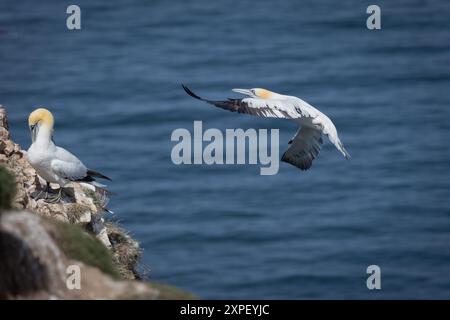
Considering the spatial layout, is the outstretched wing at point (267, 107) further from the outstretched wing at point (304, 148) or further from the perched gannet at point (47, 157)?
the perched gannet at point (47, 157)

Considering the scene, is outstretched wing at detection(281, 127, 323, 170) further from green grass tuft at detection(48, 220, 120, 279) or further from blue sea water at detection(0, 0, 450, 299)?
blue sea water at detection(0, 0, 450, 299)

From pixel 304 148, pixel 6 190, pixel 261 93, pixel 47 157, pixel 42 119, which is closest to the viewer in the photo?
pixel 6 190

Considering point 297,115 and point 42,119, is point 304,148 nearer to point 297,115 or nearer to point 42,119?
point 297,115

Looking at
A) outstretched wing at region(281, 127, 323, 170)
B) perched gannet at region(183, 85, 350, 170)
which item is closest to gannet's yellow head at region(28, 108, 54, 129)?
perched gannet at region(183, 85, 350, 170)

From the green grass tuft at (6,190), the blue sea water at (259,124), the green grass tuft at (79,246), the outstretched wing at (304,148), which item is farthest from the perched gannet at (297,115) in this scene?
the blue sea water at (259,124)

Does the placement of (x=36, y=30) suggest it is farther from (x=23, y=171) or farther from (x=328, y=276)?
(x=23, y=171)

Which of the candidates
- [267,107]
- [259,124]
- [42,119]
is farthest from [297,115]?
[259,124]

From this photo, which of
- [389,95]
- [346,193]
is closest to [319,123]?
[346,193]
